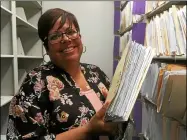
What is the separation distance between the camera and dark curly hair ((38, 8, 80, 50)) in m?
0.84

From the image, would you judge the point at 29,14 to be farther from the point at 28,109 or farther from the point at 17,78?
the point at 28,109

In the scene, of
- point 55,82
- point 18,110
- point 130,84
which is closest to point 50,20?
point 55,82

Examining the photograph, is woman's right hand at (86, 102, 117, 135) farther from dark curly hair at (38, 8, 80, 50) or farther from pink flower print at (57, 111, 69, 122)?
dark curly hair at (38, 8, 80, 50)

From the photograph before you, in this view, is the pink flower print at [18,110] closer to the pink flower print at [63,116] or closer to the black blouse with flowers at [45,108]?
the black blouse with flowers at [45,108]

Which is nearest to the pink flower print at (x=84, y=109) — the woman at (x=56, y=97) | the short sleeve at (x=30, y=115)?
the woman at (x=56, y=97)

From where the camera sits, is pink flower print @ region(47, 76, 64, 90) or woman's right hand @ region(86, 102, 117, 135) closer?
woman's right hand @ region(86, 102, 117, 135)

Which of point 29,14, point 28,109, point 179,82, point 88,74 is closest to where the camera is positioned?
point 179,82

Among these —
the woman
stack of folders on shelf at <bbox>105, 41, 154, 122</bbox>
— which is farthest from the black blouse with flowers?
stack of folders on shelf at <bbox>105, 41, 154, 122</bbox>

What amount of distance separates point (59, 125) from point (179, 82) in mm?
516

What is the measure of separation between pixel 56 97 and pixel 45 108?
49 millimetres

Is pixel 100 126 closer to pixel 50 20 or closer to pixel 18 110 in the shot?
pixel 18 110

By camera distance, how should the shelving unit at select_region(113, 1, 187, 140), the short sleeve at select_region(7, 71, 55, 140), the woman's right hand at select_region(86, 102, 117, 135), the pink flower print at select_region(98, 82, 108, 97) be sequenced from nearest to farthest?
the shelving unit at select_region(113, 1, 187, 140), the woman's right hand at select_region(86, 102, 117, 135), the short sleeve at select_region(7, 71, 55, 140), the pink flower print at select_region(98, 82, 108, 97)

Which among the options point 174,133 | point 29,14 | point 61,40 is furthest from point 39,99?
point 29,14

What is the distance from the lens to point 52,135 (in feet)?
2.62
